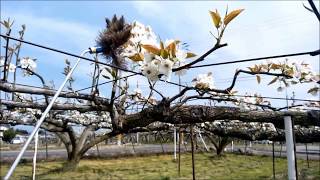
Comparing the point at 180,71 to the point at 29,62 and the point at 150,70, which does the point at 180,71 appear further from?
the point at 29,62

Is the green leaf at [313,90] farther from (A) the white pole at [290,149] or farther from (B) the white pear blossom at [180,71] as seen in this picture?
(B) the white pear blossom at [180,71]

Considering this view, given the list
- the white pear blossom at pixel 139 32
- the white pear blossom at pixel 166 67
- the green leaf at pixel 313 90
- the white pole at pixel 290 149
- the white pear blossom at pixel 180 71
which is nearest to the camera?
the white pear blossom at pixel 166 67

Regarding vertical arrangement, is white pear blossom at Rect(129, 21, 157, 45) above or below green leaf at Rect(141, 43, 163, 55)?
above

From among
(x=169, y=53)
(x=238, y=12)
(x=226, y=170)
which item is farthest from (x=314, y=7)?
Result: (x=226, y=170)

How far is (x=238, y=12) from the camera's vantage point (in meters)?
1.58

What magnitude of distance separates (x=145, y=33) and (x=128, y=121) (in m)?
0.84

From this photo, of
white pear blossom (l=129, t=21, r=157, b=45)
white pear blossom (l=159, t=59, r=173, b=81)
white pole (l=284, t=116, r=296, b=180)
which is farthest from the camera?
white pole (l=284, t=116, r=296, b=180)

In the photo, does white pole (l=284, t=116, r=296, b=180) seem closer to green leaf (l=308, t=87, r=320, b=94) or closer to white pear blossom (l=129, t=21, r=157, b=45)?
green leaf (l=308, t=87, r=320, b=94)

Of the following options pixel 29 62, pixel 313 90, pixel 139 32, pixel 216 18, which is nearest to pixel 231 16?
pixel 216 18

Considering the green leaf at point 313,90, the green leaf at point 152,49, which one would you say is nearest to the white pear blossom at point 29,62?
the green leaf at point 313,90

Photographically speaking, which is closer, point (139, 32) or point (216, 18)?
point (216, 18)

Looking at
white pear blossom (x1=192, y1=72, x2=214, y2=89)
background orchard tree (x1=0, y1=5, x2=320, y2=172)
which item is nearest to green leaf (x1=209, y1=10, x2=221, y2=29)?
background orchard tree (x1=0, y1=5, x2=320, y2=172)

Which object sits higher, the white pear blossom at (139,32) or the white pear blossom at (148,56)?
the white pear blossom at (139,32)

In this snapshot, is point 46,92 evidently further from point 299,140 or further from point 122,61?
point 299,140
